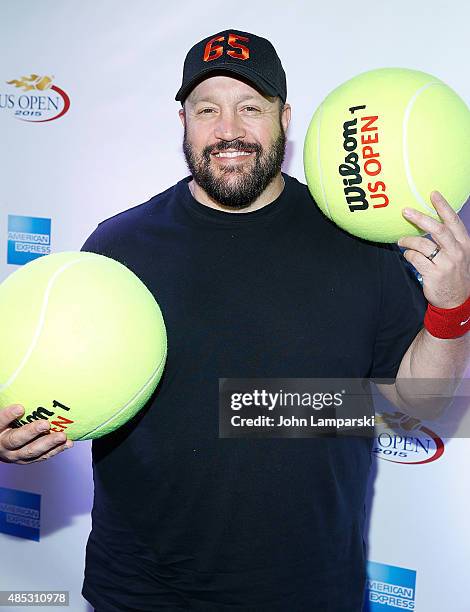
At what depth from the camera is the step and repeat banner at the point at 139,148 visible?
2062mm

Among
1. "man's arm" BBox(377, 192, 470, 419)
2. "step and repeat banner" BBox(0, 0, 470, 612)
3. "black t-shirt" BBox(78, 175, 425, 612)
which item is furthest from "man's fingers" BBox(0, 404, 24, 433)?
"step and repeat banner" BBox(0, 0, 470, 612)

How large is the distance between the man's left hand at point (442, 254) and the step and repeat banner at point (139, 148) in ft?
2.18

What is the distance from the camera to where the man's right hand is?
130 cm

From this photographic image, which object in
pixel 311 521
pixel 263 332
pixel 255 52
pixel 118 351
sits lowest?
pixel 311 521

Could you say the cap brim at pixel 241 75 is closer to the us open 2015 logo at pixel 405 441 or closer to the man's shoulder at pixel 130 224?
the man's shoulder at pixel 130 224

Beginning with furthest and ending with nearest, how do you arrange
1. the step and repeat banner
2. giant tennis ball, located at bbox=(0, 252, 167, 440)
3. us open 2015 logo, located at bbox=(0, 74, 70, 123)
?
us open 2015 logo, located at bbox=(0, 74, 70, 123) < the step and repeat banner < giant tennis ball, located at bbox=(0, 252, 167, 440)

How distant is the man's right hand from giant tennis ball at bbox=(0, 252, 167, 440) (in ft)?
0.06

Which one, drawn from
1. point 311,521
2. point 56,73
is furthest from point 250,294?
point 56,73

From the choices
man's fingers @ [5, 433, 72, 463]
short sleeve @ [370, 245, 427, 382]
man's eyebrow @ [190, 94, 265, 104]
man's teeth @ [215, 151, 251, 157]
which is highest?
man's eyebrow @ [190, 94, 265, 104]

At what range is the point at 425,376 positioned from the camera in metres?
1.56

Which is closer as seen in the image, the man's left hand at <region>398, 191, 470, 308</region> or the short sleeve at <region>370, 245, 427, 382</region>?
the man's left hand at <region>398, 191, 470, 308</region>

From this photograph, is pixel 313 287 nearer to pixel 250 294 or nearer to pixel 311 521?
Answer: pixel 250 294

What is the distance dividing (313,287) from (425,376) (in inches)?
11.5

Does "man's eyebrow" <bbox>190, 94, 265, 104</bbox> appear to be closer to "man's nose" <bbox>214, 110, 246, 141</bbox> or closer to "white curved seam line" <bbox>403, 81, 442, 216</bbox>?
"man's nose" <bbox>214, 110, 246, 141</bbox>
